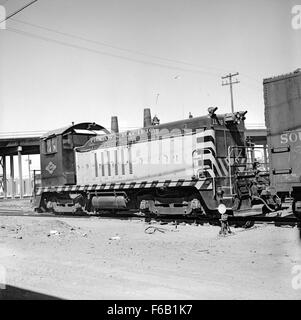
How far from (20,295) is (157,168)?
1030 centimetres

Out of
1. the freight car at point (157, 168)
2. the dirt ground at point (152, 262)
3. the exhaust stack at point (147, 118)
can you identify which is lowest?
the dirt ground at point (152, 262)

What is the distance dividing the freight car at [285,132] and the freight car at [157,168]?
5.84 feet

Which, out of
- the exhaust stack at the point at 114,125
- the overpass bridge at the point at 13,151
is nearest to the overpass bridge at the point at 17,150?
the overpass bridge at the point at 13,151

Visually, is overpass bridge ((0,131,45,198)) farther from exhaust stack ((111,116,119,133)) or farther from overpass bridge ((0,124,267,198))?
exhaust stack ((111,116,119,133))

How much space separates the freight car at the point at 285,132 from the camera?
10.7 meters

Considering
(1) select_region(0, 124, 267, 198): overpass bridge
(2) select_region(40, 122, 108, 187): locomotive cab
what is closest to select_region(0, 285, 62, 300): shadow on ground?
(2) select_region(40, 122, 108, 187): locomotive cab

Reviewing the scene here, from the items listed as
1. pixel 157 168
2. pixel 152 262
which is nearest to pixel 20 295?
pixel 152 262

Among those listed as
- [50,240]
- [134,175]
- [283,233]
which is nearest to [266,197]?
[283,233]

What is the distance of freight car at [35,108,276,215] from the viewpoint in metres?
13.8

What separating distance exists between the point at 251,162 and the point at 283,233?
4825 millimetres

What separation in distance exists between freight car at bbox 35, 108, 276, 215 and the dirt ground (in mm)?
1650

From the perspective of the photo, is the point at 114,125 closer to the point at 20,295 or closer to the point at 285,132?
the point at 285,132

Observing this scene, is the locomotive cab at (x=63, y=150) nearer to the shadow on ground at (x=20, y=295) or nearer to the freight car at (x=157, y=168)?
the freight car at (x=157, y=168)

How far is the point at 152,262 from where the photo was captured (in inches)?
312
